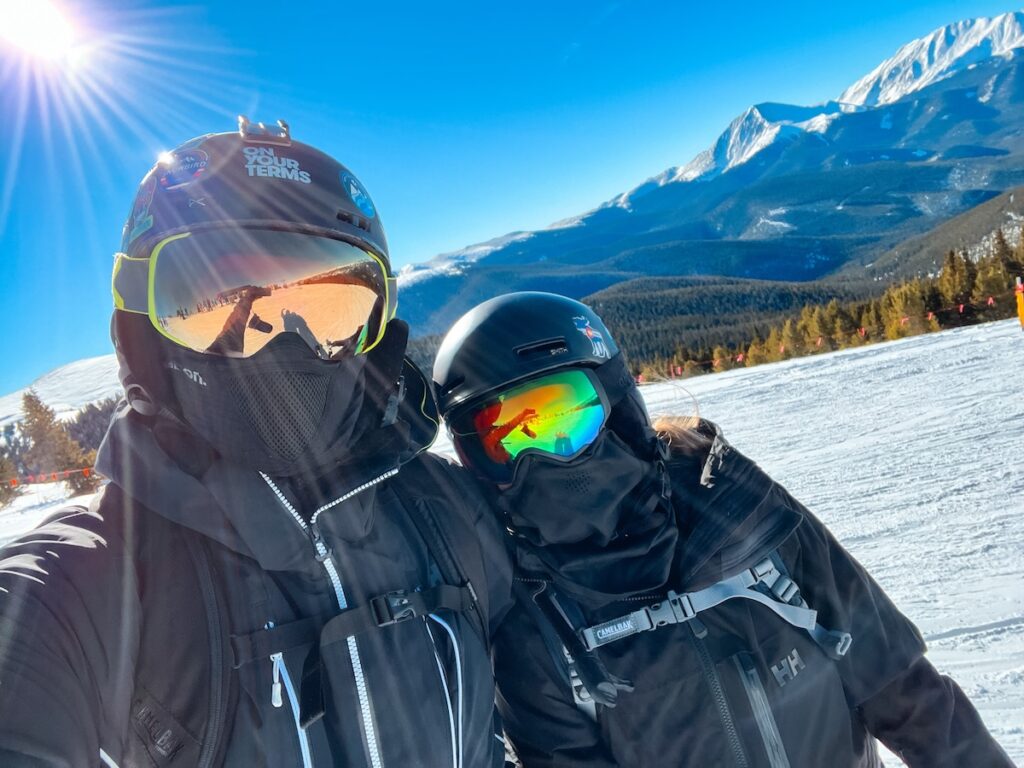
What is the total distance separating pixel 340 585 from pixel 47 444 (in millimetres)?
29660

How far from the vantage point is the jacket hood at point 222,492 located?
1208 mm

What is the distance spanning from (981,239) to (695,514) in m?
173

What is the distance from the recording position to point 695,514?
1.77 m

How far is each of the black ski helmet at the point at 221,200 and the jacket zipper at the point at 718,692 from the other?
4.62 ft

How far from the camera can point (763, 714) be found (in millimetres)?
1613

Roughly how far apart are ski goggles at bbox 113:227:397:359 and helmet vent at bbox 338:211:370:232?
0.08 m

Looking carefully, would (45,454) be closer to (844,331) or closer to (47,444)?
(47,444)

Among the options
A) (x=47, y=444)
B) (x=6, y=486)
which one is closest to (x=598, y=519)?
(x=6, y=486)

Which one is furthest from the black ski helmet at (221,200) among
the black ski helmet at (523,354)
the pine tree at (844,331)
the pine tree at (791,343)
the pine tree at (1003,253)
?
the pine tree at (1003,253)

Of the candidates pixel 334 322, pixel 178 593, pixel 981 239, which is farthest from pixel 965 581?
pixel 981 239

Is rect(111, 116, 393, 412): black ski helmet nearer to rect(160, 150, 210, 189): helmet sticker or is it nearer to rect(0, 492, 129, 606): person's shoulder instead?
rect(160, 150, 210, 189): helmet sticker

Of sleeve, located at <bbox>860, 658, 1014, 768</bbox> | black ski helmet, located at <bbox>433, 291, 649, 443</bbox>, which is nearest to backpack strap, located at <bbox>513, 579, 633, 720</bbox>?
black ski helmet, located at <bbox>433, 291, 649, 443</bbox>

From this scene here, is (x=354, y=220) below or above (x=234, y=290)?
above

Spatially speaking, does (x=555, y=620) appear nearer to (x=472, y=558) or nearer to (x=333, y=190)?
(x=472, y=558)
